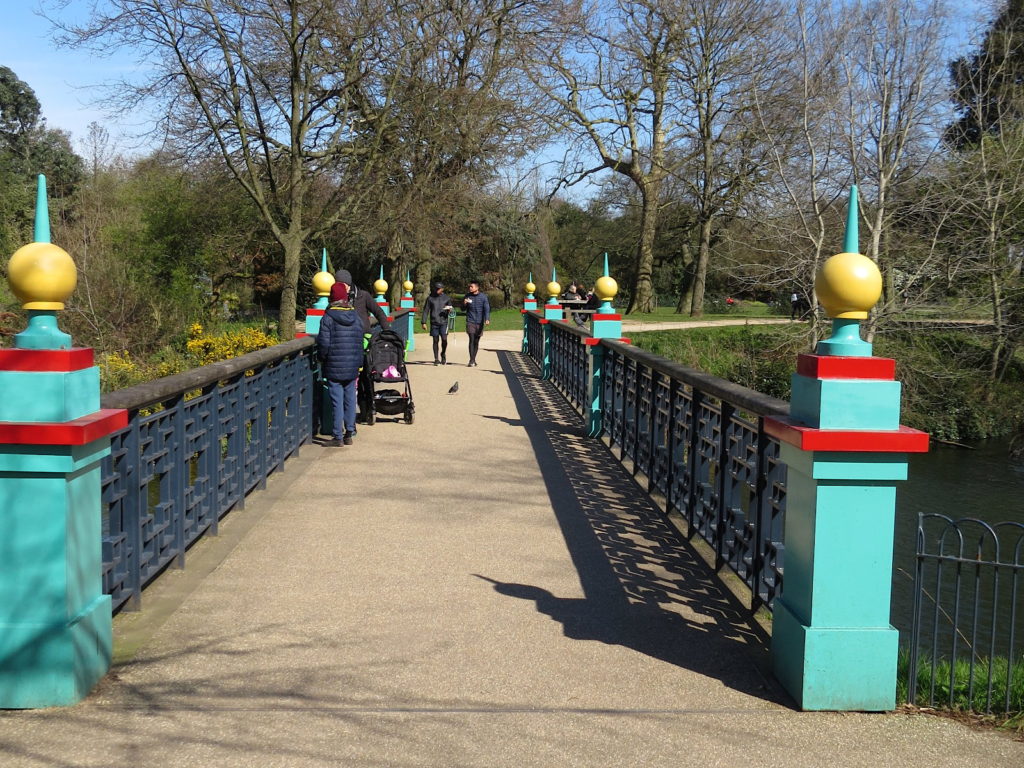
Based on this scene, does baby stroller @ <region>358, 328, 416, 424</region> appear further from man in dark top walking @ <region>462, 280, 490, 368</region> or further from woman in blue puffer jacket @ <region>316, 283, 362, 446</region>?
man in dark top walking @ <region>462, 280, 490, 368</region>

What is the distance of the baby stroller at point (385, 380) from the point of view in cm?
1286

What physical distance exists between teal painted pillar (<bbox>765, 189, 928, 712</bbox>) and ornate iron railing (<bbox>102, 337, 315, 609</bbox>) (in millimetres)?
3139

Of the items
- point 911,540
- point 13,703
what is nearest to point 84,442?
point 13,703

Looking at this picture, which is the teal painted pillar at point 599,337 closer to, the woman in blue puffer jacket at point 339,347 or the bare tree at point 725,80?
the woman in blue puffer jacket at point 339,347

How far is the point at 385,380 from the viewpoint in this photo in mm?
13031

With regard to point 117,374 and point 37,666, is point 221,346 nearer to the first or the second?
point 117,374

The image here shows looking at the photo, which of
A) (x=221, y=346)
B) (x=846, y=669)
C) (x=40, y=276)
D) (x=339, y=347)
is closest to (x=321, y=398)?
(x=339, y=347)

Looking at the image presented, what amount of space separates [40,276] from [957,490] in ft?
61.7

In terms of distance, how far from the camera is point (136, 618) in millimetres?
5234

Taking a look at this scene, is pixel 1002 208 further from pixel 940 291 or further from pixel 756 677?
pixel 756 677

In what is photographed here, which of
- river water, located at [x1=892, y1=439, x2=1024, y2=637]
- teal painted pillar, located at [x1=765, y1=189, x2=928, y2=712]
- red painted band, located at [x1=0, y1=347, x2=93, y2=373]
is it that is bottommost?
river water, located at [x1=892, y1=439, x2=1024, y2=637]

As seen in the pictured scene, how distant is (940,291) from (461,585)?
23971 mm

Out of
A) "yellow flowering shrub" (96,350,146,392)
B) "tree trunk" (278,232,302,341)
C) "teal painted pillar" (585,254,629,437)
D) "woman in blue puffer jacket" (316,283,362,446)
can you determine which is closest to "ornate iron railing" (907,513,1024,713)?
"teal painted pillar" (585,254,629,437)

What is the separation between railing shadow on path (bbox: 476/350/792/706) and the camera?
488 centimetres
